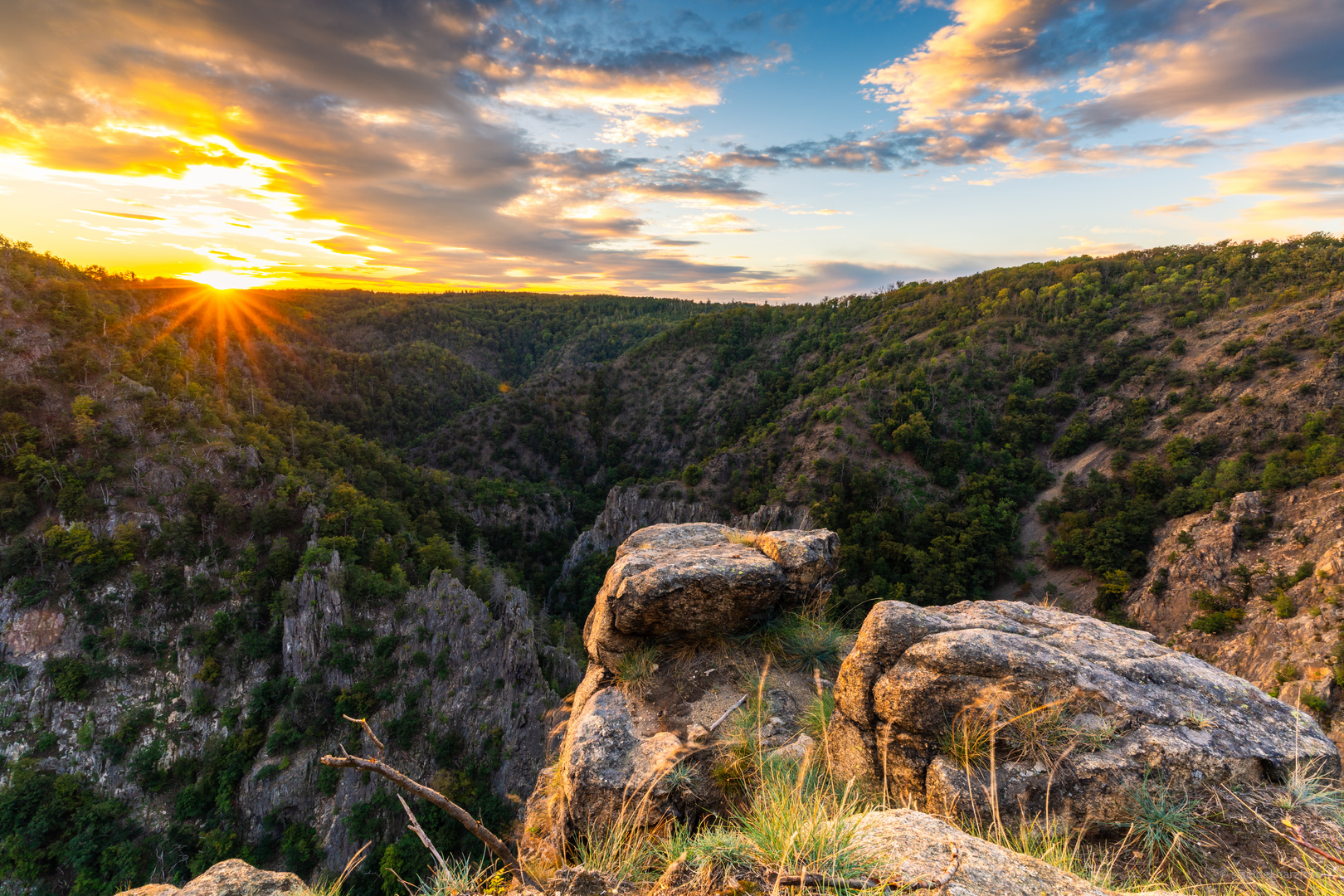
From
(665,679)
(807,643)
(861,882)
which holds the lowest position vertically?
(665,679)

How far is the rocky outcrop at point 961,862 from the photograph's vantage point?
9.30 ft

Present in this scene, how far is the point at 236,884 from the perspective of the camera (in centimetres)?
401

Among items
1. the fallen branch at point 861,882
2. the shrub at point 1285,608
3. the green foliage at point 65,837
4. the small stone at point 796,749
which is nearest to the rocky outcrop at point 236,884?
the fallen branch at point 861,882

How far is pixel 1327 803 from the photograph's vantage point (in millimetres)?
3992

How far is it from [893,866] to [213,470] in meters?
69.7

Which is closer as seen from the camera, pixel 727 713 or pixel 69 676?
pixel 727 713

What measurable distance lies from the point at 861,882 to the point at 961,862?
2.54 ft

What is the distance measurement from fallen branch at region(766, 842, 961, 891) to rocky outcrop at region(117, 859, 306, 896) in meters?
3.79

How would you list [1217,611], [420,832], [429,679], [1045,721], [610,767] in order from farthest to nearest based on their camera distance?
1. [429,679]
2. [1217,611]
3. [610,767]
4. [1045,721]
5. [420,832]

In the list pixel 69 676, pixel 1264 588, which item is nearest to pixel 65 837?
pixel 69 676

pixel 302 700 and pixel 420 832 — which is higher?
pixel 420 832

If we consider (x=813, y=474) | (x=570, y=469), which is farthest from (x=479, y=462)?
(x=813, y=474)

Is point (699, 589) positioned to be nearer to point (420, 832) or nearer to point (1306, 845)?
point (420, 832)

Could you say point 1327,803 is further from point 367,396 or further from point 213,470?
point 367,396
